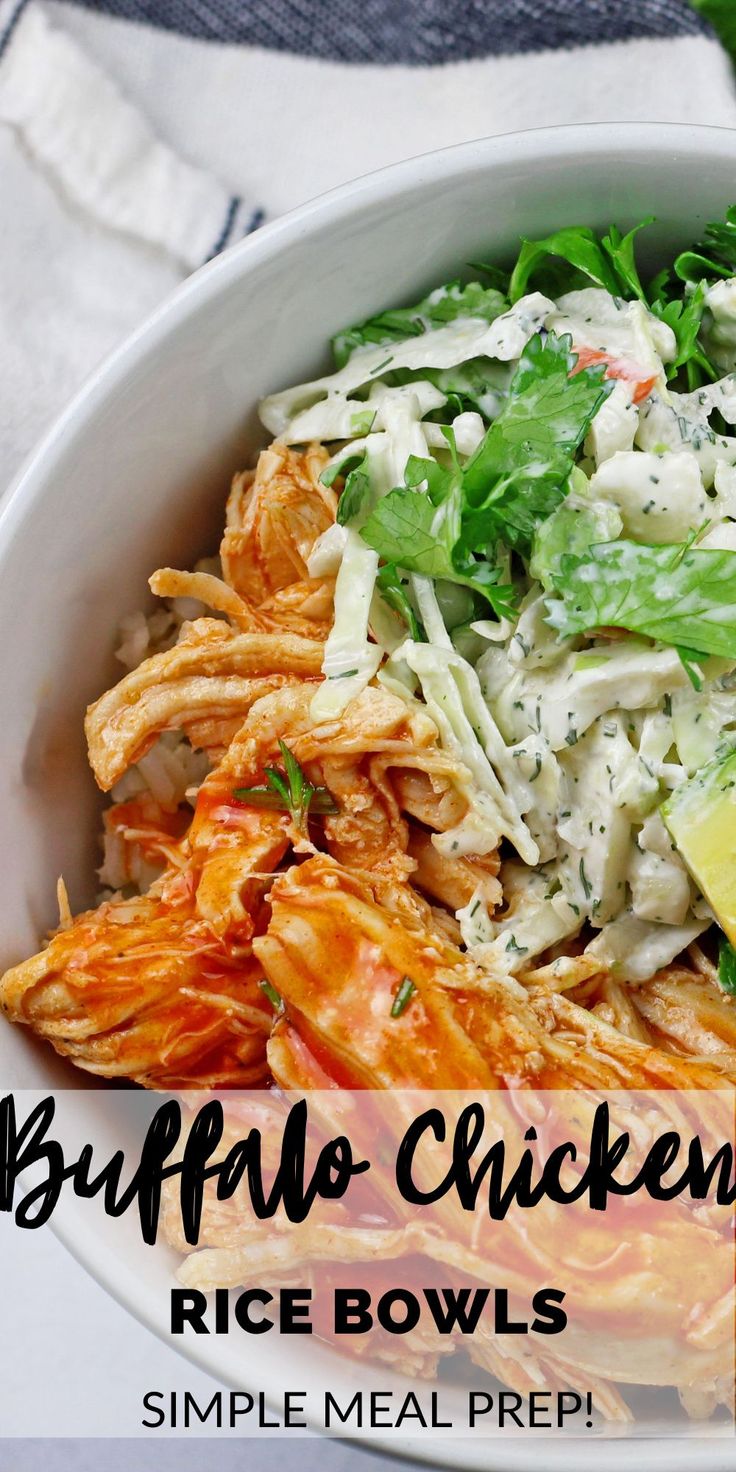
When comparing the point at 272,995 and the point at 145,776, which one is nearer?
the point at 272,995

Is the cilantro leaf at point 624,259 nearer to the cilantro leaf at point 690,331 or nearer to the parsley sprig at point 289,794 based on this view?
the cilantro leaf at point 690,331

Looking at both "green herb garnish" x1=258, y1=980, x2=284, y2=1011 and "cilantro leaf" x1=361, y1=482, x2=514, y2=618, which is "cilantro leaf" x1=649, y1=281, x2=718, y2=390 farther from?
"green herb garnish" x1=258, y1=980, x2=284, y2=1011

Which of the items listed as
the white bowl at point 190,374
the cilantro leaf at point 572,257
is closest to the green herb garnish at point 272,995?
the white bowl at point 190,374

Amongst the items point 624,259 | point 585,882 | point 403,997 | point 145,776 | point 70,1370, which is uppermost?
point 624,259

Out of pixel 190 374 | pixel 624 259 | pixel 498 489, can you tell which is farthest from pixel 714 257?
pixel 190 374

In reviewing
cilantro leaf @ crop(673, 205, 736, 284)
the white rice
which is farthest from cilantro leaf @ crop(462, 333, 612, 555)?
the white rice

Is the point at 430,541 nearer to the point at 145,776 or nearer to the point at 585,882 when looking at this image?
the point at 585,882

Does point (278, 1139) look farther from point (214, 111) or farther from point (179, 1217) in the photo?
point (214, 111)
